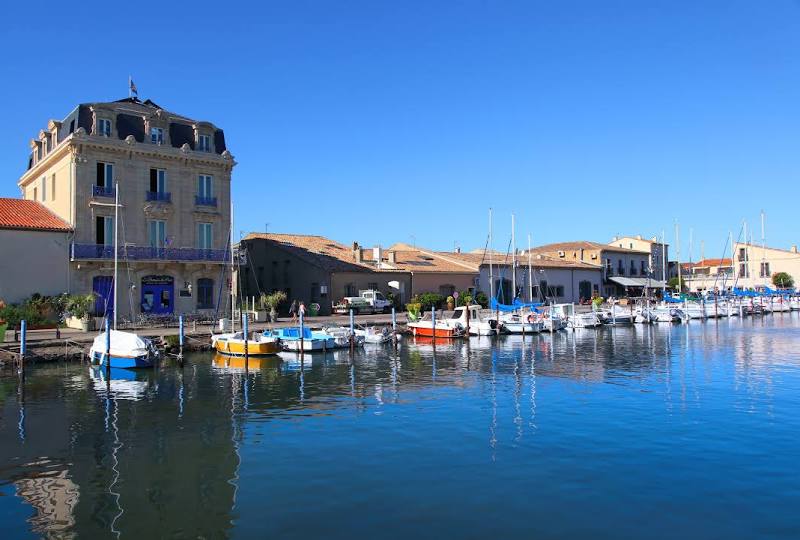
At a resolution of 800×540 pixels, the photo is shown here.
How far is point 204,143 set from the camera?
44.9m

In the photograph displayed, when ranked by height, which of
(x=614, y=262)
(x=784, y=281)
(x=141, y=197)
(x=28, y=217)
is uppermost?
(x=141, y=197)

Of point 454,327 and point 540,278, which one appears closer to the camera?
point 454,327

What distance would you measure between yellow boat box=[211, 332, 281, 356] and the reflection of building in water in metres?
19.7

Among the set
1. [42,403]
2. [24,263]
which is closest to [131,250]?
[24,263]

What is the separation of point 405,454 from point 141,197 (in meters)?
32.1

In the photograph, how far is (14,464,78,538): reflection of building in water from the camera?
11359 mm

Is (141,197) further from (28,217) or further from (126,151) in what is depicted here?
(28,217)

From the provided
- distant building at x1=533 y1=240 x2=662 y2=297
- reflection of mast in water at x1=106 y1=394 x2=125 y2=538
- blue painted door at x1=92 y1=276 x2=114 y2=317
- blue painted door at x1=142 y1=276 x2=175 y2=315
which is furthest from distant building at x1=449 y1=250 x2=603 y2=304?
reflection of mast in water at x1=106 y1=394 x2=125 y2=538

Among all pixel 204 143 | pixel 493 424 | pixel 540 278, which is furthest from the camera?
pixel 540 278

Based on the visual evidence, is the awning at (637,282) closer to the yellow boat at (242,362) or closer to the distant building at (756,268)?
the distant building at (756,268)

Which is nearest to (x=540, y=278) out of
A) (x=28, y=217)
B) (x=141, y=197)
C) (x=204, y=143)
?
(x=204, y=143)

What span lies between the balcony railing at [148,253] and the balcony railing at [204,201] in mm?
3062

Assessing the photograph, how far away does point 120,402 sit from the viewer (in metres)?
22.3

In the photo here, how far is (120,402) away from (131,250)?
20.6 metres
